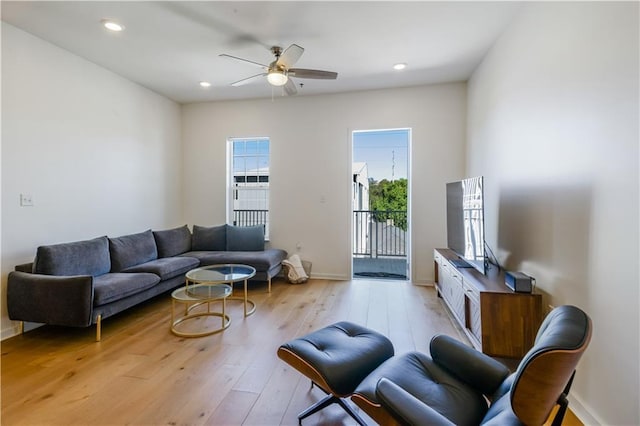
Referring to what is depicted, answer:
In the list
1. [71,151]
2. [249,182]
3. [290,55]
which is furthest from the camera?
[249,182]

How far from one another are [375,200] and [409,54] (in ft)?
8.19

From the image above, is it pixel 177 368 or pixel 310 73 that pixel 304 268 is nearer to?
pixel 177 368

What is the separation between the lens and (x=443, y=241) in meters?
4.43

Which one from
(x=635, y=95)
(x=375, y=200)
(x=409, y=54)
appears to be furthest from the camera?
(x=375, y=200)

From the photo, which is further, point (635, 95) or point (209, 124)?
point (209, 124)

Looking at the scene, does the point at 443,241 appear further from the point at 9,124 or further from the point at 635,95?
the point at 9,124

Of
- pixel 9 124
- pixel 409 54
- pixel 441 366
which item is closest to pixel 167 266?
pixel 9 124

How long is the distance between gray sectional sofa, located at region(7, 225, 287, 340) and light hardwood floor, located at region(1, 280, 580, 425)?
0.27 meters

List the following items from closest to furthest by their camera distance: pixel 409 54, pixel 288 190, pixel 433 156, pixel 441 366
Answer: pixel 441 366
pixel 409 54
pixel 433 156
pixel 288 190

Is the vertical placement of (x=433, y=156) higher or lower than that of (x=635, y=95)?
higher

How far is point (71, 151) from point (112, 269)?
1391mm

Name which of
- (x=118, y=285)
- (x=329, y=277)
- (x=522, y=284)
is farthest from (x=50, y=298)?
(x=522, y=284)

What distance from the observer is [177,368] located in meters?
2.20

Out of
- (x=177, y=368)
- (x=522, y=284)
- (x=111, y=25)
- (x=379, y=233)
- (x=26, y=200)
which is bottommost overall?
(x=177, y=368)
